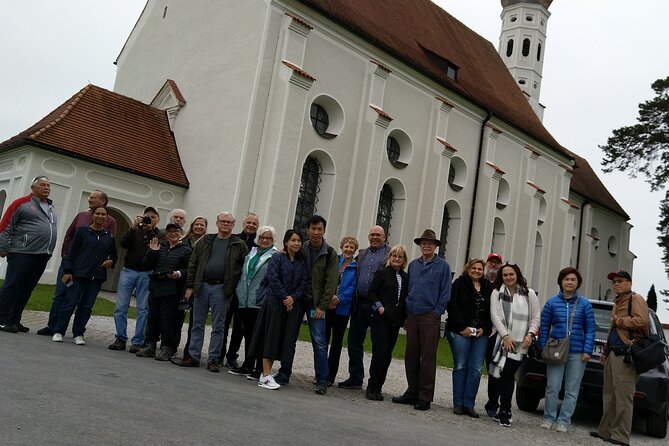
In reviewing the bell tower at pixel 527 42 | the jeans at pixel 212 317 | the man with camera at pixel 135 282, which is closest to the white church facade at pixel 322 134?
the man with camera at pixel 135 282

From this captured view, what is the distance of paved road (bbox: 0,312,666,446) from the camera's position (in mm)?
3348

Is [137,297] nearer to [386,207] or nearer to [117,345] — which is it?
[117,345]

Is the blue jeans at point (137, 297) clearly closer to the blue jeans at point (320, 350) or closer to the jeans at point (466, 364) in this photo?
the blue jeans at point (320, 350)

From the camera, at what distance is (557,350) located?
231 inches

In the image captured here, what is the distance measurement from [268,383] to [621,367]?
12.0 ft

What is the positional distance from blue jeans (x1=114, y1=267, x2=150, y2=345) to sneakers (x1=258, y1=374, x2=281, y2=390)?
83.6 inches

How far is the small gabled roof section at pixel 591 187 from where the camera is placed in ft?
107

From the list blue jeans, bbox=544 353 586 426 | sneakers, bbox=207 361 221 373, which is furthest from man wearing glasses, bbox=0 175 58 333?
blue jeans, bbox=544 353 586 426

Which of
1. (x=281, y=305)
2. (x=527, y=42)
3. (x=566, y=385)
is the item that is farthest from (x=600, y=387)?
(x=527, y=42)

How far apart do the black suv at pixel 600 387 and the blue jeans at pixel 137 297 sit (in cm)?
482

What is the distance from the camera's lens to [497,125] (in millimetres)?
22984

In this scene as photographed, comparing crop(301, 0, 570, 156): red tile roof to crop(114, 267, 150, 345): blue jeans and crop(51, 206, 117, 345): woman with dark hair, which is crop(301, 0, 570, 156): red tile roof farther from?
crop(114, 267, 150, 345): blue jeans

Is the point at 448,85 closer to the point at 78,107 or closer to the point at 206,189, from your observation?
the point at 206,189

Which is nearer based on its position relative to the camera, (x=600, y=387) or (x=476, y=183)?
(x=600, y=387)
